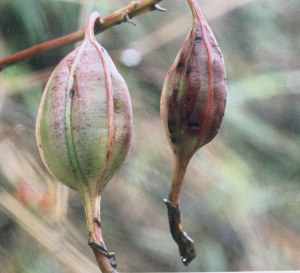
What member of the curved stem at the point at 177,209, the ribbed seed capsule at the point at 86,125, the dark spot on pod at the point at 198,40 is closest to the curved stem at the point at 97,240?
the ribbed seed capsule at the point at 86,125

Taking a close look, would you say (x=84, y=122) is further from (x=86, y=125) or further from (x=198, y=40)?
(x=198, y=40)

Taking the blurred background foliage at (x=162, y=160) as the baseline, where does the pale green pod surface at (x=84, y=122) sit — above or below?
above

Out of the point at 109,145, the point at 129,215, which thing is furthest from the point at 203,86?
the point at 129,215

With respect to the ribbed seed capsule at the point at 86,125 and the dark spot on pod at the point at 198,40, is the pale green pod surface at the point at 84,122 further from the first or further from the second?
the dark spot on pod at the point at 198,40

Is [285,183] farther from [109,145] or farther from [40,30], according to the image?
[40,30]

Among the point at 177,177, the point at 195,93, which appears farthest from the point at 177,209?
the point at 195,93
